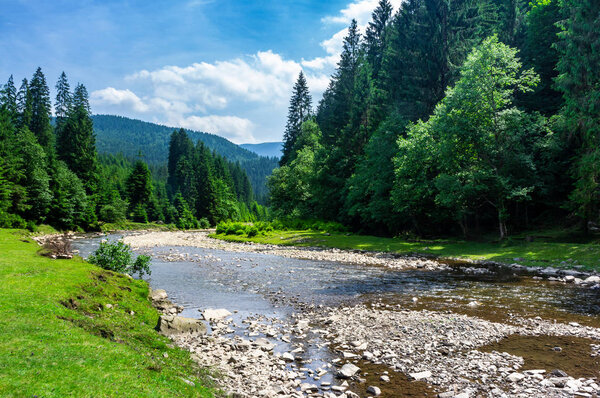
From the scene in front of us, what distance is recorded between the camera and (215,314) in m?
13.7

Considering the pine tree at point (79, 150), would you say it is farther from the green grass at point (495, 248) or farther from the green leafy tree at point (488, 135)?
the green leafy tree at point (488, 135)

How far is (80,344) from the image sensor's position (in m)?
7.70

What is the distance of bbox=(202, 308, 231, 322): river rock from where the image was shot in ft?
43.7

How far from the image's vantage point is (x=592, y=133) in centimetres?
2627

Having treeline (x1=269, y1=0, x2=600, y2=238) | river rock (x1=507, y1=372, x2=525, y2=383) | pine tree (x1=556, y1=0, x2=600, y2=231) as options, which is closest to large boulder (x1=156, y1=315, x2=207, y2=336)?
river rock (x1=507, y1=372, x2=525, y2=383)

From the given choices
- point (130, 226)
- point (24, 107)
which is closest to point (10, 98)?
point (24, 107)

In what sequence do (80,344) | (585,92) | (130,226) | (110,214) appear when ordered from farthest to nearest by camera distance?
(130,226) → (110,214) → (585,92) → (80,344)

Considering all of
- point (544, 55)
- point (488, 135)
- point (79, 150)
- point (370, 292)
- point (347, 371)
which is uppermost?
point (544, 55)

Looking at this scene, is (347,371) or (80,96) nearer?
(347,371)

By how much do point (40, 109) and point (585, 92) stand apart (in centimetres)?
10607

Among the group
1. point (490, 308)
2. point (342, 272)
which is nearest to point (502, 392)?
point (490, 308)

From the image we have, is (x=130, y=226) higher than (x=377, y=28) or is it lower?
lower

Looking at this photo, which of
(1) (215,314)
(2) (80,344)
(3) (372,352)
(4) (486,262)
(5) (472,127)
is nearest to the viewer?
(2) (80,344)

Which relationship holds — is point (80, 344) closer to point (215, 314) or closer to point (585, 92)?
point (215, 314)
